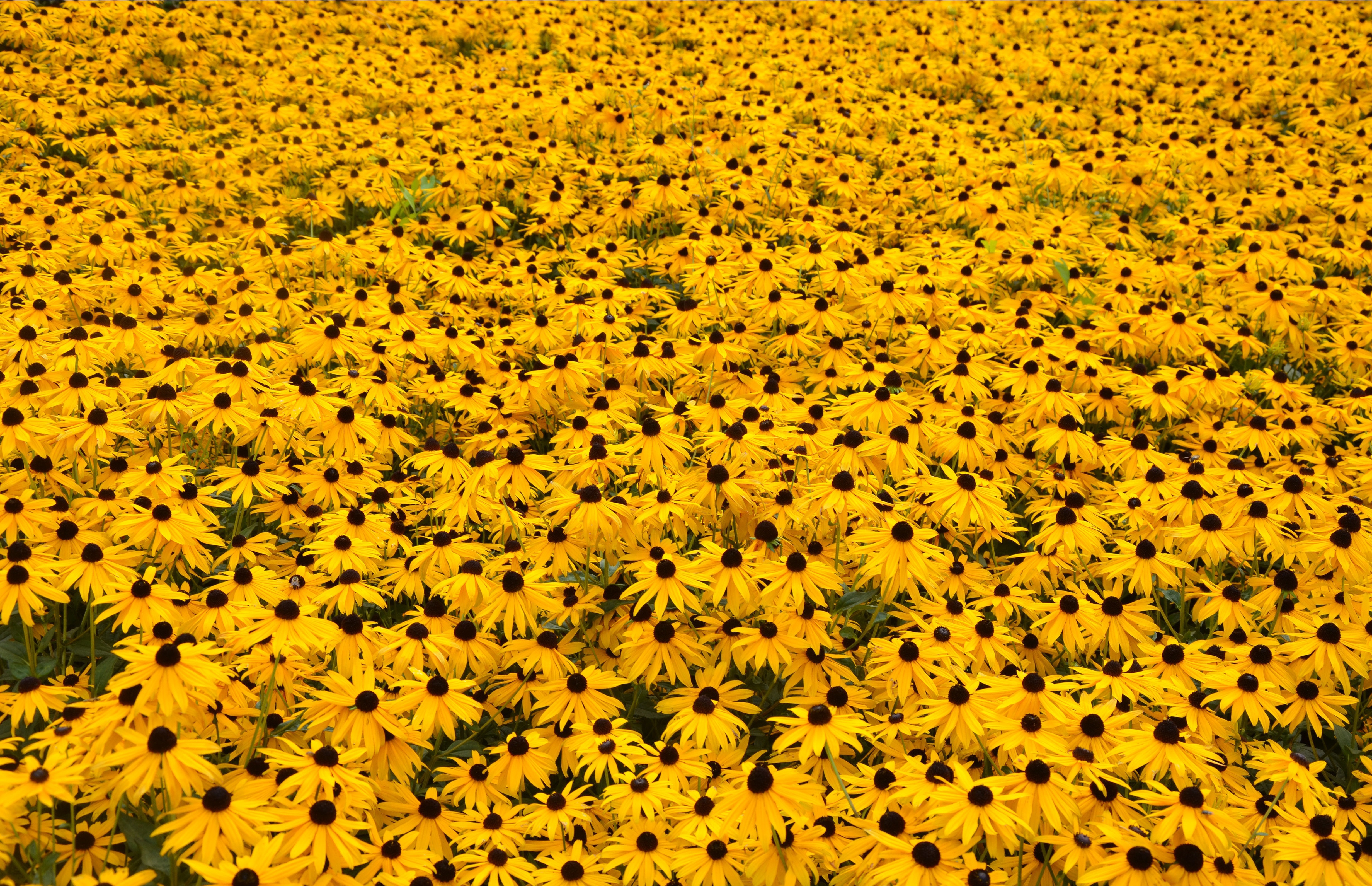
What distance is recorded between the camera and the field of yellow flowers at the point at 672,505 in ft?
10.1

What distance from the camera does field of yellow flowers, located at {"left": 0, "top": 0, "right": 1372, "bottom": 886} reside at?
3.07 m

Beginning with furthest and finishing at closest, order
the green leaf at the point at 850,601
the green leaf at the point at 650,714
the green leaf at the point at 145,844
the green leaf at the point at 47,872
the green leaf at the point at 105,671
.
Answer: the green leaf at the point at 850,601
the green leaf at the point at 650,714
the green leaf at the point at 105,671
the green leaf at the point at 145,844
the green leaf at the point at 47,872

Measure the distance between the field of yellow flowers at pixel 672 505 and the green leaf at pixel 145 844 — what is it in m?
0.02

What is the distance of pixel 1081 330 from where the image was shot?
6297 millimetres

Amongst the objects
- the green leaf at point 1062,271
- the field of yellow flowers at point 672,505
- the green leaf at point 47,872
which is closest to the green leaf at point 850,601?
the field of yellow flowers at point 672,505

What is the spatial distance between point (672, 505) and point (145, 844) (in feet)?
6.91

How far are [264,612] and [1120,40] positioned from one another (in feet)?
42.1

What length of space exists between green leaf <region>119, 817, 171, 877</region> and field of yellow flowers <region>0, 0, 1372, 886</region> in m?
0.02

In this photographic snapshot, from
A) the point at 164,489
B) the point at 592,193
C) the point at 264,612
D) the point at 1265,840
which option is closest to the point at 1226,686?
the point at 1265,840

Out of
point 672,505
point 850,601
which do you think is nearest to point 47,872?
point 672,505

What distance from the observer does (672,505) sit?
416 centimetres

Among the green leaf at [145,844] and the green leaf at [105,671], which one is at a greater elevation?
the green leaf at [145,844]

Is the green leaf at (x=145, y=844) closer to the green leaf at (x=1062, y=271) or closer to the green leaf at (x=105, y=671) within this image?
the green leaf at (x=105, y=671)

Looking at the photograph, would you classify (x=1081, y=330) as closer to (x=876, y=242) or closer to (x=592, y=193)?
(x=876, y=242)
